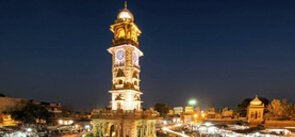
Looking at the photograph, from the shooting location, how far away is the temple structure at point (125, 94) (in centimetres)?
2420

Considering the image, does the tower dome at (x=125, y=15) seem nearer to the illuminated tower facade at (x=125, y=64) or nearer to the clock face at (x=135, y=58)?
the illuminated tower facade at (x=125, y=64)

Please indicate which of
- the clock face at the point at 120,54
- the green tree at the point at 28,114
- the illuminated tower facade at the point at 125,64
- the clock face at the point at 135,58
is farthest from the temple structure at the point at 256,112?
the green tree at the point at 28,114

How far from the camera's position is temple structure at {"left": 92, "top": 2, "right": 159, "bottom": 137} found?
79.4 ft

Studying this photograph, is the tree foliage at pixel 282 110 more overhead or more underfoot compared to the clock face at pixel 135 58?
more underfoot

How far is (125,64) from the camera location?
88.6ft

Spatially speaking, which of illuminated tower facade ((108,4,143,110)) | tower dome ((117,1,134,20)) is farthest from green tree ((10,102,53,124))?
tower dome ((117,1,134,20))

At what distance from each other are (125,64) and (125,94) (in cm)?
395

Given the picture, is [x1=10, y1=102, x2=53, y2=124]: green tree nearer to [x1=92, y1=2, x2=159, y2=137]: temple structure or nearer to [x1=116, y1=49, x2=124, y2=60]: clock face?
[x1=92, y1=2, x2=159, y2=137]: temple structure

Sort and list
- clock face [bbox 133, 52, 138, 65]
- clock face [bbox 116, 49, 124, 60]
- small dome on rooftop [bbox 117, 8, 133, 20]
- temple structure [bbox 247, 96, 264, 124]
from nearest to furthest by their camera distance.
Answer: clock face [bbox 116, 49, 124, 60]
clock face [bbox 133, 52, 138, 65]
small dome on rooftop [bbox 117, 8, 133, 20]
temple structure [bbox 247, 96, 264, 124]

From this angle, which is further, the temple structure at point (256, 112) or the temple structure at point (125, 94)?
the temple structure at point (256, 112)

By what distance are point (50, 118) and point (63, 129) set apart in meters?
14.6

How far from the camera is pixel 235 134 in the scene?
24.5 m

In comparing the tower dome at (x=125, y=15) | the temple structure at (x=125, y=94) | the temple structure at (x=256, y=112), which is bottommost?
the temple structure at (x=256, y=112)

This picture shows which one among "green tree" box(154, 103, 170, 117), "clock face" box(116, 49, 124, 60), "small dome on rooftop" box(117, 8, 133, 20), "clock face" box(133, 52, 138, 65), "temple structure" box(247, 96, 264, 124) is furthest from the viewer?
"green tree" box(154, 103, 170, 117)
